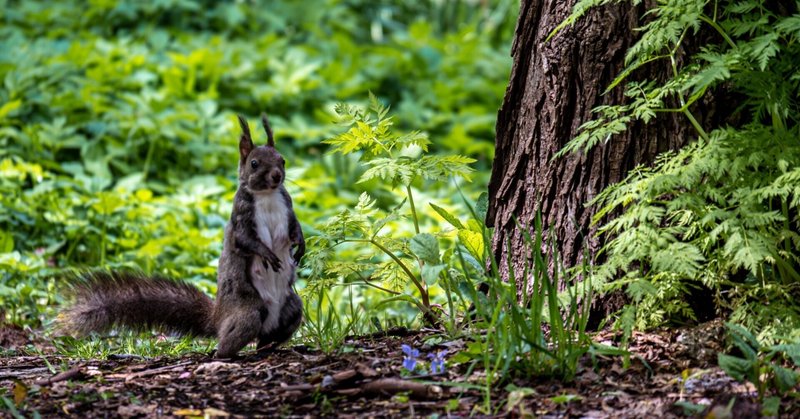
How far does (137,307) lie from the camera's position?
443cm

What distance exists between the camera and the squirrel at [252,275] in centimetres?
403

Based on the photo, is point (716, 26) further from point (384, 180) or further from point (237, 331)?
point (237, 331)

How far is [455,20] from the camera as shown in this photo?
12.1 metres

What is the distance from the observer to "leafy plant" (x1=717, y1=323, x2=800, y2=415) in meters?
2.96

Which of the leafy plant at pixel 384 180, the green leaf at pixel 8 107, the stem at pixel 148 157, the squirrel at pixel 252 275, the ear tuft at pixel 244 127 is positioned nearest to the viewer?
the leafy plant at pixel 384 180

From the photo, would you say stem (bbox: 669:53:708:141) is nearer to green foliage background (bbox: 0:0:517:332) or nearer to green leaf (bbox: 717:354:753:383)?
green leaf (bbox: 717:354:753:383)

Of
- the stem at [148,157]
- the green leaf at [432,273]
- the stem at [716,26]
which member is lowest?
the green leaf at [432,273]

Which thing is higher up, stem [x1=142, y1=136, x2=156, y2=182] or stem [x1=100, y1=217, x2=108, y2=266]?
stem [x1=142, y1=136, x2=156, y2=182]

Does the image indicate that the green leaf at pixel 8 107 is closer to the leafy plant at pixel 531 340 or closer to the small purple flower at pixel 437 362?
the small purple flower at pixel 437 362

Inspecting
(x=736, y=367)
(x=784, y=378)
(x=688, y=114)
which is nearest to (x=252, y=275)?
(x=688, y=114)

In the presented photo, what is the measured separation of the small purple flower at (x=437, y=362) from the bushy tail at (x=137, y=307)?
1.29 metres

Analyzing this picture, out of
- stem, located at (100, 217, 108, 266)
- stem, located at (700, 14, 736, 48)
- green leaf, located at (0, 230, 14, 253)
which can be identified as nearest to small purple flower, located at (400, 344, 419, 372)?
stem, located at (700, 14, 736, 48)

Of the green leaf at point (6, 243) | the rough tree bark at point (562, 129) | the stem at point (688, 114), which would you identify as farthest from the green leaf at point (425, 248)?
the green leaf at point (6, 243)

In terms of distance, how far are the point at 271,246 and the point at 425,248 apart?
31.6 inches
